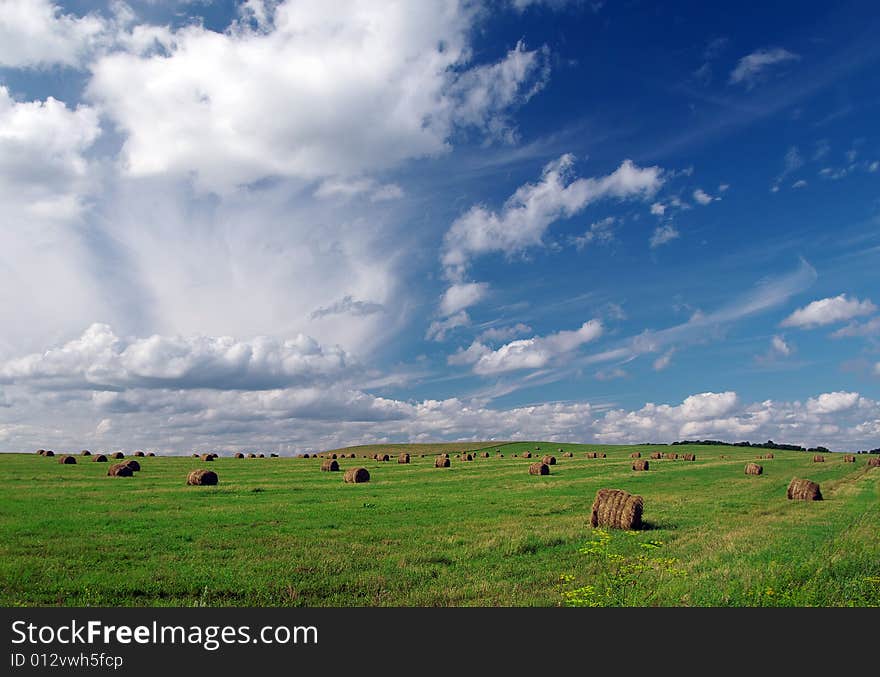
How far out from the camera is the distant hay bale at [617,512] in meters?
20.1

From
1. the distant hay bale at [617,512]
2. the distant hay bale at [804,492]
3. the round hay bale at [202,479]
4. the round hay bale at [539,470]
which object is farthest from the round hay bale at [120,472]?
the distant hay bale at [804,492]

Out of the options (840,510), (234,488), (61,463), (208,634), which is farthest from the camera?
(61,463)

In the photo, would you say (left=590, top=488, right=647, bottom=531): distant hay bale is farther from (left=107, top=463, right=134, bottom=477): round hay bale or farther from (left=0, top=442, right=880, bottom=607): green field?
(left=107, top=463, right=134, bottom=477): round hay bale

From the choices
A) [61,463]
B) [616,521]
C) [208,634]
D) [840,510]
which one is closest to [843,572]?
[616,521]

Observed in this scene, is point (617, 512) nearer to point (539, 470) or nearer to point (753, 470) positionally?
point (539, 470)

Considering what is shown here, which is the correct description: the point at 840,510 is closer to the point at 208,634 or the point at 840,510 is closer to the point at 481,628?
the point at 481,628

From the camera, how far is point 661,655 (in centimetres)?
792

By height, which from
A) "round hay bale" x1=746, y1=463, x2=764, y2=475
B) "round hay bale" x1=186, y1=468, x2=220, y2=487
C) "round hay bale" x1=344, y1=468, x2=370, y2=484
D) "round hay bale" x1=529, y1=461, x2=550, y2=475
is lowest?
"round hay bale" x1=746, y1=463, x2=764, y2=475

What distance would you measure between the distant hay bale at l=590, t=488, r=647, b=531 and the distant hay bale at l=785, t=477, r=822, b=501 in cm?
1589

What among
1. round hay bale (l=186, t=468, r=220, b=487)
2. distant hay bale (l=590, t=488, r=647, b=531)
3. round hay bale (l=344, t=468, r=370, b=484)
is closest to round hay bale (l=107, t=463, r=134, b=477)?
round hay bale (l=186, t=468, r=220, b=487)

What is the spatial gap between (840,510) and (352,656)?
2661cm

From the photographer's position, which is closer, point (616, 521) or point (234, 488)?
point (616, 521)

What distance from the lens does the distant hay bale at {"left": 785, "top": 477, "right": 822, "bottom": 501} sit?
101 feet

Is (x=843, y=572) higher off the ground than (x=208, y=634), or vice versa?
(x=208, y=634)
